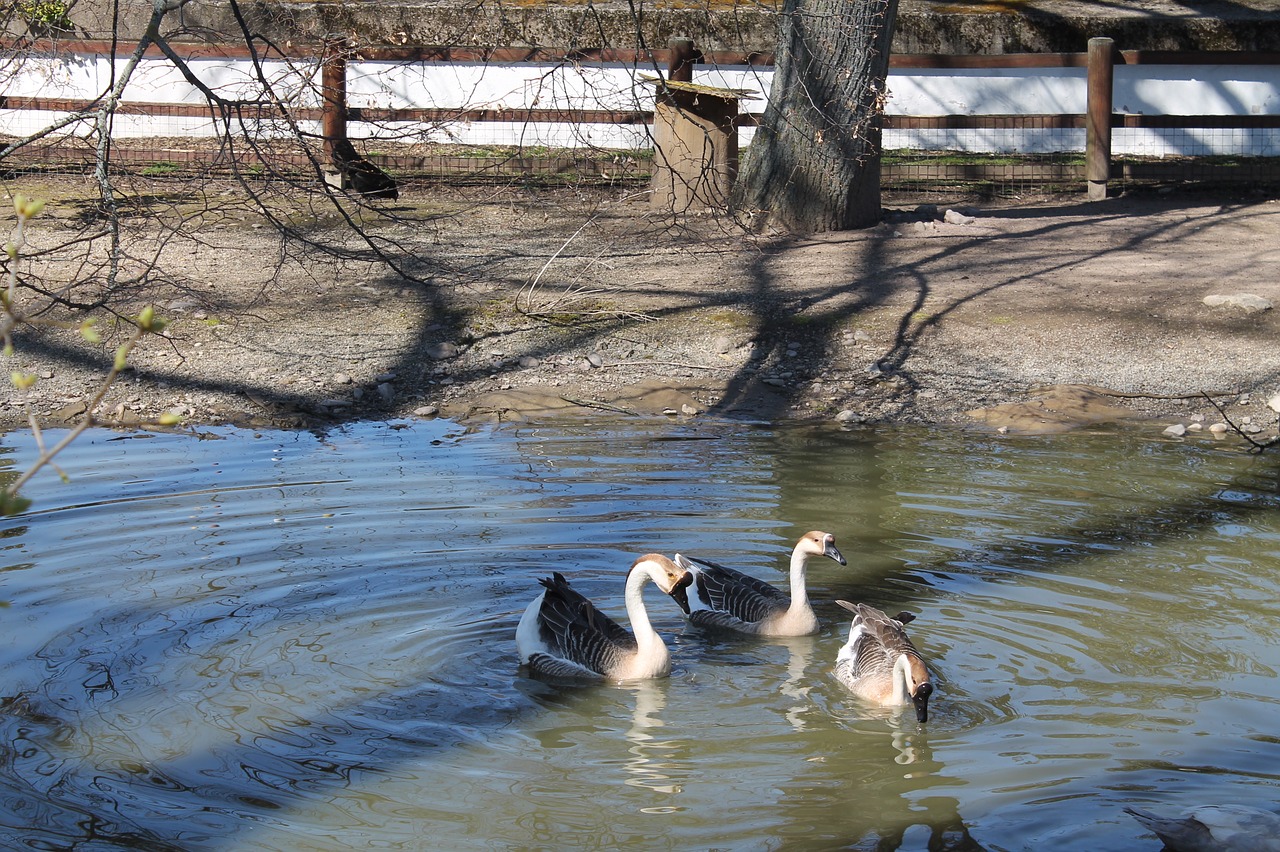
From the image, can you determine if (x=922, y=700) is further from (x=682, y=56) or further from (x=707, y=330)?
(x=682, y=56)

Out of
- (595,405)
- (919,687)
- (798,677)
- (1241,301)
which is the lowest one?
(798,677)

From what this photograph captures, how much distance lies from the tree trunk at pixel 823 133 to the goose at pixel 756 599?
6.84 meters

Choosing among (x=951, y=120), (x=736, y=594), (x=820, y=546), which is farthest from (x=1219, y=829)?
(x=951, y=120)

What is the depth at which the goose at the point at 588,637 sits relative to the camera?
6.20 metres

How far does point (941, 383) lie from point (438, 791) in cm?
686

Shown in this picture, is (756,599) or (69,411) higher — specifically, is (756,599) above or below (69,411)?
below

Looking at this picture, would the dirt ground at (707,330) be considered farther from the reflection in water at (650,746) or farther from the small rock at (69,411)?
the reflection in water at (650,746)

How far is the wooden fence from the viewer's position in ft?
52.7

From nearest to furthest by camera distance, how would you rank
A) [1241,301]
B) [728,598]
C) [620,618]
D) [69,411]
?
[728,598] < [620,618] < [69,411] < [1241,301]

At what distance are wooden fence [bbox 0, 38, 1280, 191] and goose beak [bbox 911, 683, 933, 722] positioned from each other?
437 inches

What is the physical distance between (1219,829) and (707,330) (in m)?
7.82

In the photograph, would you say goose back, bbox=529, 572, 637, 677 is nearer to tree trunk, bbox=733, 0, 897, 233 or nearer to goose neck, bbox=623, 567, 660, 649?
goose neck, bbox=623, 567, 660, 649

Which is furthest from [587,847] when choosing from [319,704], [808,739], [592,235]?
[592,235]

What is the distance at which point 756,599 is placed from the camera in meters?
6.84
